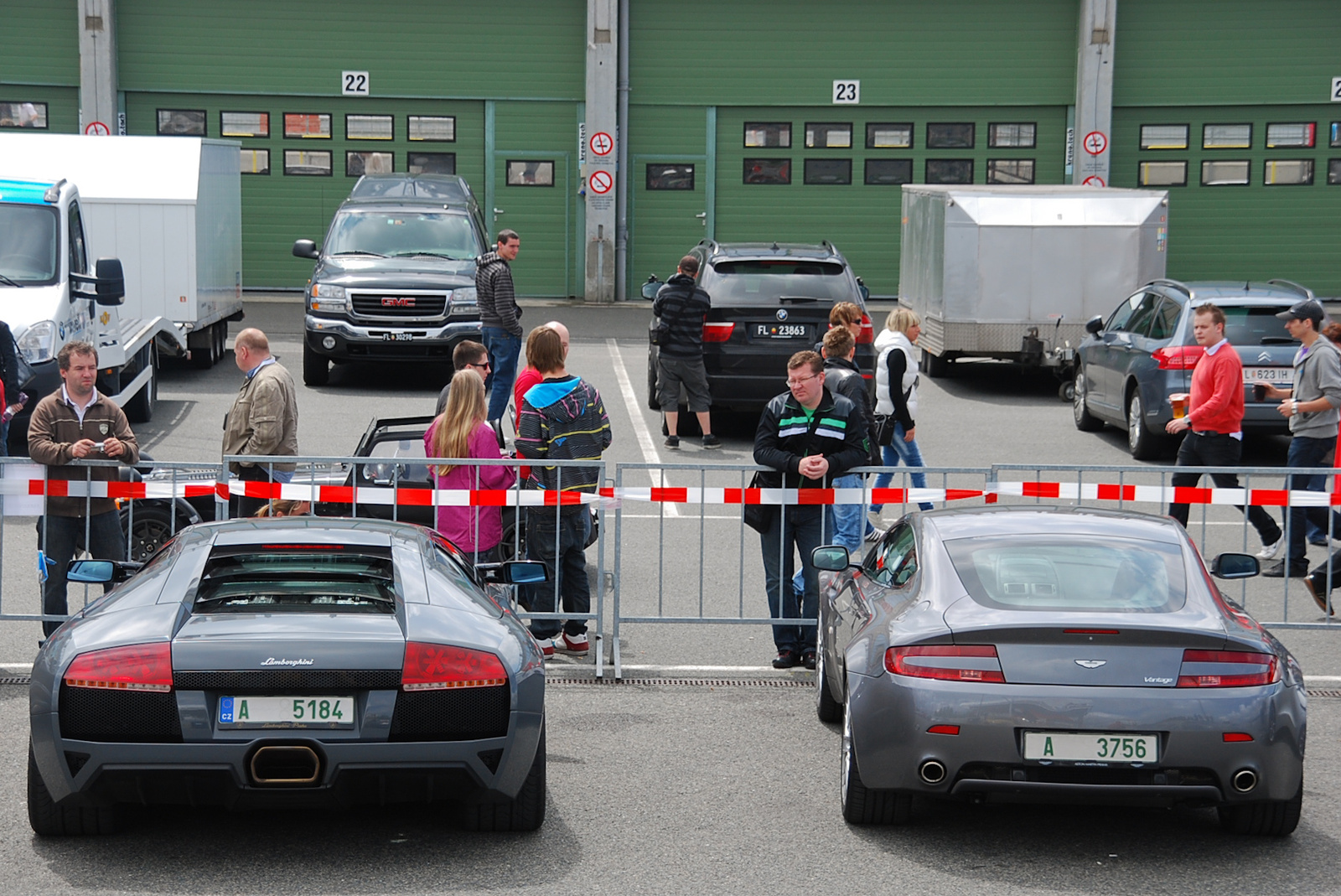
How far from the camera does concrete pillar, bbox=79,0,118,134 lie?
29359 mm

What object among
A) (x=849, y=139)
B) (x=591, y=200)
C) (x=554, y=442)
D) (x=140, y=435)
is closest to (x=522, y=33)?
(x=591, y=200)

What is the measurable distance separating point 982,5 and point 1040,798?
2654 centimetres

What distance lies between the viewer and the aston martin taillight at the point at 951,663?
5.77 m

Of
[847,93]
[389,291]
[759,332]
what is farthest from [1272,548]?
[847,93]

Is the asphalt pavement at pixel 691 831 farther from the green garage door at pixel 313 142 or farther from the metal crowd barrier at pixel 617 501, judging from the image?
the green garage door at pixel 313 142

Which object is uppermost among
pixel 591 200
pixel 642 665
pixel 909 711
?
pixel 591 200

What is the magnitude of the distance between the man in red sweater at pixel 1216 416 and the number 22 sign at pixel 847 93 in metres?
19.6

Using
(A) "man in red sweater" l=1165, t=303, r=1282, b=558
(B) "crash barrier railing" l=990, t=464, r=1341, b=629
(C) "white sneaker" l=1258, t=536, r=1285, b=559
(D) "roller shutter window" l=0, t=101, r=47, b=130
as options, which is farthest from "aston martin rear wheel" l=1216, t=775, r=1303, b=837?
(D) "roller shutter window" l=0, t=101, r=47, b=130

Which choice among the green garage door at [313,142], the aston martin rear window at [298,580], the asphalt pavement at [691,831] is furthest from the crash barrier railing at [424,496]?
the green garage door at [313,142]

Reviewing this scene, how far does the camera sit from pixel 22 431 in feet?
49.5

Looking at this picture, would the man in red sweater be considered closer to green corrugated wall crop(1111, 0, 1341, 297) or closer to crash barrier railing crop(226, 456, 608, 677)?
crash barrier railing crop(226, 456, 608, 677)

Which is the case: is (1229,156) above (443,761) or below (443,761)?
above

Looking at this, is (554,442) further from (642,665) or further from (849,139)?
(849,139)

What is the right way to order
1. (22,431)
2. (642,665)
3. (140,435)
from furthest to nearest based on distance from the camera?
1. (140,435)
2. (22,431)
3. (642,665)
